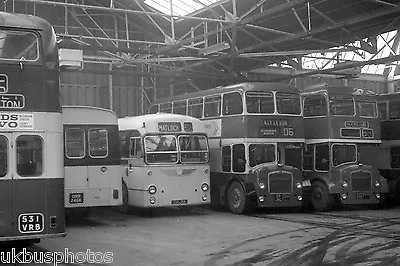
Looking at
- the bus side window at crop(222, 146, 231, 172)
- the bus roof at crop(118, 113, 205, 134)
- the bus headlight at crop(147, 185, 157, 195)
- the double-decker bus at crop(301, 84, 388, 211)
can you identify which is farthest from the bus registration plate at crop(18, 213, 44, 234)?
→ the double-decker bus at crop(301, 84, 388, 211)

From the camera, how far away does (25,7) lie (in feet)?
79.3

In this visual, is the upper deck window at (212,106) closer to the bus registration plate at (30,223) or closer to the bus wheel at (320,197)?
the bus wheel at (320,197)

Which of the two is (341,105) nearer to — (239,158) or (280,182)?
(280,182)

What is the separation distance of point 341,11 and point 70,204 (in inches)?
464

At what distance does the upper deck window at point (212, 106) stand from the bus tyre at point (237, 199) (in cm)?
230

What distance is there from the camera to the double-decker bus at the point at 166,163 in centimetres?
1587

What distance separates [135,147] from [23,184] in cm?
766

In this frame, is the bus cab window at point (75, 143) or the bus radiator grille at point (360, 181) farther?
the bus radiator grille at point (360, 181)

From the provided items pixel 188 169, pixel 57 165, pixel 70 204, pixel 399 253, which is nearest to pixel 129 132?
pixel 188 169

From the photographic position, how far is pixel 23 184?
8.93m

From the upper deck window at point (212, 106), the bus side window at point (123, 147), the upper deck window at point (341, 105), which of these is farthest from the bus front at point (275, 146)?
the bus side window at point (123, 147)

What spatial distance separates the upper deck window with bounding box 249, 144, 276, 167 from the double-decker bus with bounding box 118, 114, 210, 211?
49.7 inches

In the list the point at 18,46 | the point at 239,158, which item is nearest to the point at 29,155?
the point at 18,46

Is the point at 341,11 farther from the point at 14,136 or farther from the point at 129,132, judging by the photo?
the point at 14,136
